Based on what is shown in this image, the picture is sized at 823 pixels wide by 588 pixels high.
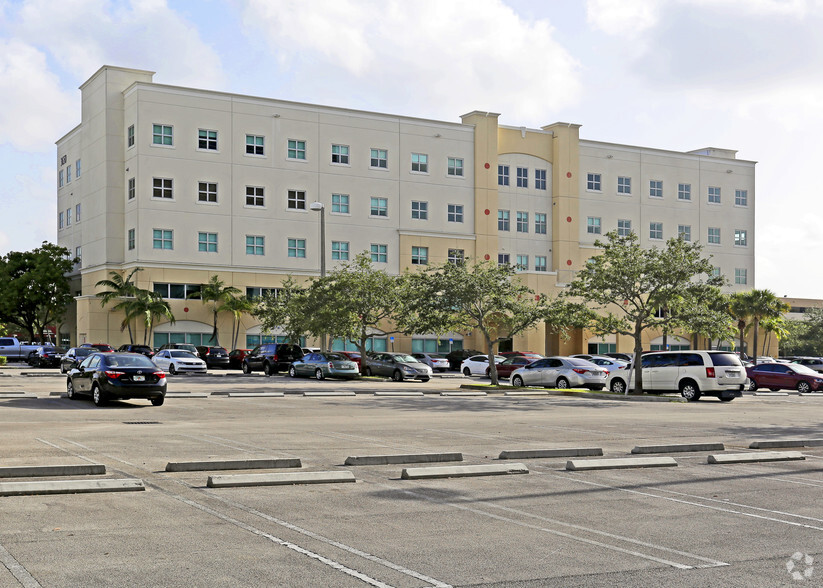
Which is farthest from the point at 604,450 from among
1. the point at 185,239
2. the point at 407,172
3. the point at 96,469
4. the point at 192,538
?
the point at 407,172

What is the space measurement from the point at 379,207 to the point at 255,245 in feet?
34.0

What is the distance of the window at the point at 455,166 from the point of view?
7700 cm

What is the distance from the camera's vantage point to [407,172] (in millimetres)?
75312

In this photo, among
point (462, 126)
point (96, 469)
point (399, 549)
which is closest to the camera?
point (399, 549)

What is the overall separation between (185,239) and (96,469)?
2259 inches

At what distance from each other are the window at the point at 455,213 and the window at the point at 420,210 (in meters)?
1.97

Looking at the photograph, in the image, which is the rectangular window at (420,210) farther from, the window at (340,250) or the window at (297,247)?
the window at (297,247)

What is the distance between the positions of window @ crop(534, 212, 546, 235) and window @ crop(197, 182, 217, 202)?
27596 millimetres

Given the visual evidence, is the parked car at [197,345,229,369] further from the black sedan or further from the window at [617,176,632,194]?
the window at [617,176,632,194]

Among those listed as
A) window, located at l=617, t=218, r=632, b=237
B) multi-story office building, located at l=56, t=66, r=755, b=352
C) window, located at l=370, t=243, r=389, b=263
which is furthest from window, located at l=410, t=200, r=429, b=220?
window, located at l=617, t=218, r=632, b=237

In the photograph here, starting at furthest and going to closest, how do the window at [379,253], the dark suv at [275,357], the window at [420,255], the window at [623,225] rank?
the window at [623,225], the window at [420,255], the window at [379,253], the dark suv at [275,357]

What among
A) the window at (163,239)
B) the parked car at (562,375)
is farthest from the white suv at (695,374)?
the window at (163,239)

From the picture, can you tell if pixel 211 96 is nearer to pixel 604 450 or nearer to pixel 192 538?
pixel 604 450

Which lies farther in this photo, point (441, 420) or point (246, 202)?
point (246, 202)
